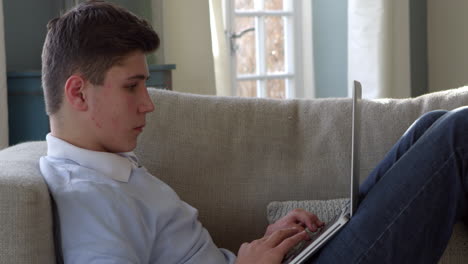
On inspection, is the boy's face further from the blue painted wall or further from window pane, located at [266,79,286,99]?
the blue painted wall

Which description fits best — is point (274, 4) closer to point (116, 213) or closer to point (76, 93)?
point (76, 93)

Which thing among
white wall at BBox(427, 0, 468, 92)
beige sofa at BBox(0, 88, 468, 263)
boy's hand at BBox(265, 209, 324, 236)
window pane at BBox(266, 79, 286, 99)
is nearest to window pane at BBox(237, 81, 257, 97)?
window pane at BBox(266, 79, 286, 99)

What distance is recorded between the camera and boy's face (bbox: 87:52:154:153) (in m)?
1.32

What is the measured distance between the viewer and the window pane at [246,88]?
379cm

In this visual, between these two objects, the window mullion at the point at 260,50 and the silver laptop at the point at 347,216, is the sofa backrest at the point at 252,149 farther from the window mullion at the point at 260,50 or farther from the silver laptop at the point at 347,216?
the window mullion at the point at 260,50

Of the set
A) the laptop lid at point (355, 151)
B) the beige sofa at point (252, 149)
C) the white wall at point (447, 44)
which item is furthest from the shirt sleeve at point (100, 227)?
the white wall at point (447, 44)

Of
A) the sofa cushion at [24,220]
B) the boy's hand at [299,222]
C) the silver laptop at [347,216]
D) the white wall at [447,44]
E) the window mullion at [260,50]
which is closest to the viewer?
the sofa cushion at [24,220]

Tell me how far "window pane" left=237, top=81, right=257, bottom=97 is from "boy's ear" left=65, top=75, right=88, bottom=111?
246 cm

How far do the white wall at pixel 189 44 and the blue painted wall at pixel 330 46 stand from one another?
1.21m

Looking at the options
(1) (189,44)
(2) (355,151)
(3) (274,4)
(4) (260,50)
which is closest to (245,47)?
(4) (260,50)

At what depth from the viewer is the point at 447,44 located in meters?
4.26

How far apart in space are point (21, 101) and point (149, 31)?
1.22m

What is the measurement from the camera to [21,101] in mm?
2465

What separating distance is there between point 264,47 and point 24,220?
284 centimetres
